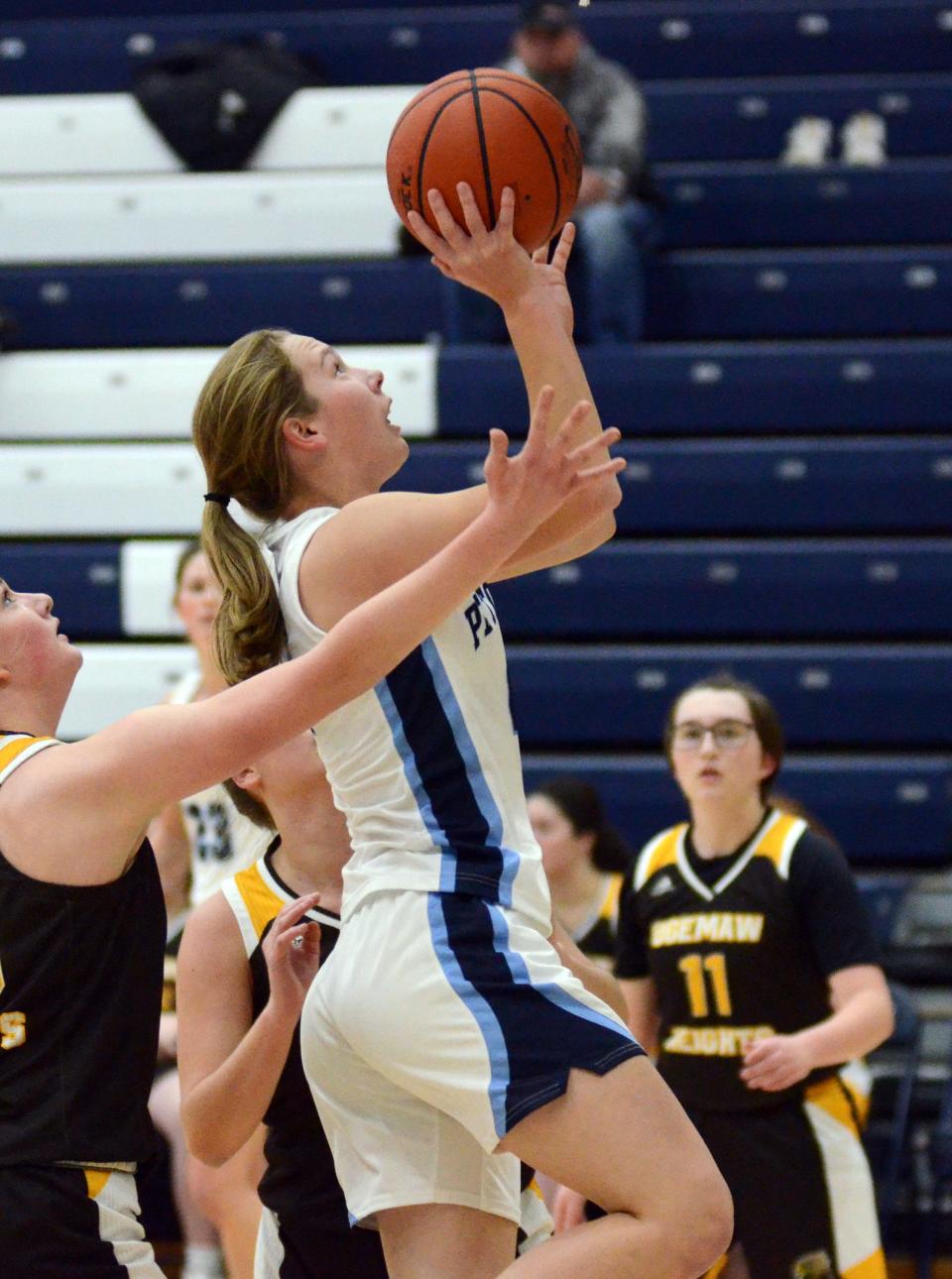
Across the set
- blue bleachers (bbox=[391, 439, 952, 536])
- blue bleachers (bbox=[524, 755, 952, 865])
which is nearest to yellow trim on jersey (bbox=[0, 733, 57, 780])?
blue bleachers (bbox=[524, 755, 952, 865])

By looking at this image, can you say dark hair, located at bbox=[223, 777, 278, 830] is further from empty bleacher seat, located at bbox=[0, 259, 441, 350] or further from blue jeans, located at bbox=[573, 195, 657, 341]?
empty bleacher seat, located at bbox=[0, 259, 441, 350]

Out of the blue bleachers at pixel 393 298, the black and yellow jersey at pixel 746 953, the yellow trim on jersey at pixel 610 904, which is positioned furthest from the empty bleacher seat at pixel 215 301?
the black and yellow jersey at pixel 746 953

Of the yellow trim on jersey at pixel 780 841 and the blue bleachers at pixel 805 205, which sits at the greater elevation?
the blue bleachers at pixel 805 205

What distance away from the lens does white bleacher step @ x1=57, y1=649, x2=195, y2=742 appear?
7348 mm

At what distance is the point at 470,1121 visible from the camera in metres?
2.49

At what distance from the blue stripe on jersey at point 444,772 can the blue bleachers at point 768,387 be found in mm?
5100

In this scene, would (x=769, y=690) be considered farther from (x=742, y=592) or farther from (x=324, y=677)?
(x=324, y=677)

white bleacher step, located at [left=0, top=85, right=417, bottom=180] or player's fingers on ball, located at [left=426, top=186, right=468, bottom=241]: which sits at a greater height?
white bleacher step, located at [left=0, top=85, right=417, bottom=180]

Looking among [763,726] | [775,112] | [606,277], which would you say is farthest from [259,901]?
[775,112]

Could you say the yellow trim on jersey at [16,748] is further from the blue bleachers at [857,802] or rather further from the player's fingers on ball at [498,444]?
the blue bleachers at [857,802]

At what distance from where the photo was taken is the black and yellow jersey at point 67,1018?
8.04 ft

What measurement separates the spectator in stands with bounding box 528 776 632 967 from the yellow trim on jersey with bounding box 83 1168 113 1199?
2.83 metres

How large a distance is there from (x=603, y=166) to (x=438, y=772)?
17.9 ft

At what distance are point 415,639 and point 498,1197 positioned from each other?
0.82 meters
